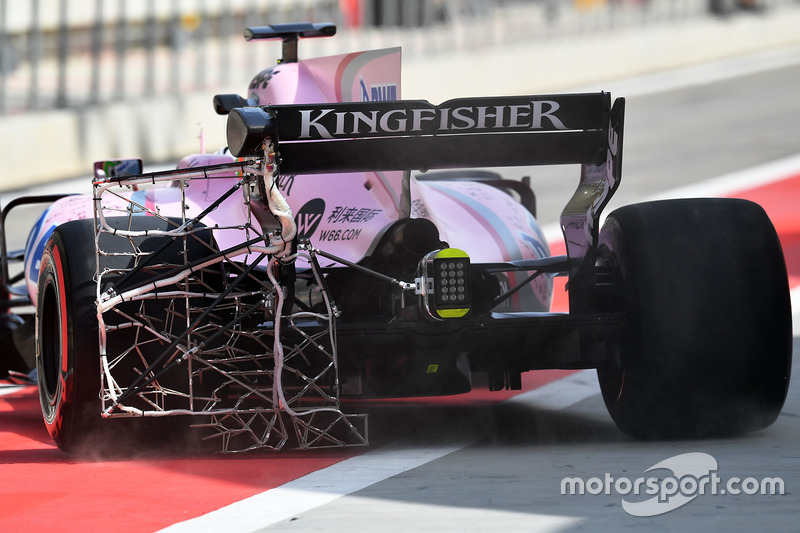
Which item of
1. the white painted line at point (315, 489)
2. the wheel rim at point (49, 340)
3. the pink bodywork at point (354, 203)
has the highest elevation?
the pink bodywork at point (354, 203)

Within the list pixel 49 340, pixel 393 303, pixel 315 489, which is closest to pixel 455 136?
pixel 393 303

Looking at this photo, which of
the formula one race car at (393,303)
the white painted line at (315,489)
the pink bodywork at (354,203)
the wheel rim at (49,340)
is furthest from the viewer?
the pink bodywork at (354,203)

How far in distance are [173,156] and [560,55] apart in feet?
26.8

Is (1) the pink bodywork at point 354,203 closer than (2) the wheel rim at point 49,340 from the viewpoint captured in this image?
No

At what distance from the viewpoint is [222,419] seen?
231 inches

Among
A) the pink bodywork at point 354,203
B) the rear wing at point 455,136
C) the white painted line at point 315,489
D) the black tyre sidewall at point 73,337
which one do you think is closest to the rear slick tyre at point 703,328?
the rear wing at point 455,136

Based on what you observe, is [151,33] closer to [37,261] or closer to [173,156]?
[173,156]

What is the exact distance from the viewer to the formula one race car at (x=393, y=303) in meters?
5.74

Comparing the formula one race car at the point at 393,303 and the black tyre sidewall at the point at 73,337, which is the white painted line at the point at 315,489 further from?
the black tyre sidewall at the point at 73,337

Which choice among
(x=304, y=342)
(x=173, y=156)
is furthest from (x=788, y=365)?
(x=173, y=156)

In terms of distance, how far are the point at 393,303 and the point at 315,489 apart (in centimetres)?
107

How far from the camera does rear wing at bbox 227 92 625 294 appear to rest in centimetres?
579

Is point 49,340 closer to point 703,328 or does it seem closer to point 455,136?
point 455,136

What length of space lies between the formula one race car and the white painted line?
229mm
